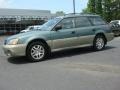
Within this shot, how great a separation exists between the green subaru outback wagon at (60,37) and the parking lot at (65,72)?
398 mm

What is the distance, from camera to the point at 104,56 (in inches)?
431

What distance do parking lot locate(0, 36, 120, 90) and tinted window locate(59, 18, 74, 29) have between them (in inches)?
43.9

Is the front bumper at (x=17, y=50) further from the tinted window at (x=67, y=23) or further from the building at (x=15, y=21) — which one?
the building at (x=15, y=21)

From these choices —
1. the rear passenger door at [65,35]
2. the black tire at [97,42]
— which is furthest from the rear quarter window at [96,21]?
the rear passenger door at [65,35]

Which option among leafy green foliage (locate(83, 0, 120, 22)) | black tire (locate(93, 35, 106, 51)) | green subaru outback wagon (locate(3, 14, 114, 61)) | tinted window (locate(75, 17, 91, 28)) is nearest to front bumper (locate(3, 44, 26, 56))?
green subaru outback wagon (locate(3, 14, 114, 61))

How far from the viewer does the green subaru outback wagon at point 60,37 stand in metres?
10.4

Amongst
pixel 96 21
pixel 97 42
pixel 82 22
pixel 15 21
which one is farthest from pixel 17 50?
pixel 15 21

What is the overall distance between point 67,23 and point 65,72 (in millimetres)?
3584

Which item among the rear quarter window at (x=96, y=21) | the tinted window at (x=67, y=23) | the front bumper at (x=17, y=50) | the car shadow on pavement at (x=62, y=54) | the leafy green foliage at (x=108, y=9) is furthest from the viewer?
the leafy green foliage at (x=108, y=9)

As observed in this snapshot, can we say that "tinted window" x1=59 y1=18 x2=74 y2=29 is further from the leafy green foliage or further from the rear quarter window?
the leafy green foliage

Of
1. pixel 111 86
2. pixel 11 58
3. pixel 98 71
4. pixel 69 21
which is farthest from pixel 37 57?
pixel 111 86

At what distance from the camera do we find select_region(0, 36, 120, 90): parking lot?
6.99m

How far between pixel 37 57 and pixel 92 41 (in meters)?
2.79

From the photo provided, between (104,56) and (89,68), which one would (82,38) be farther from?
(89,68)
